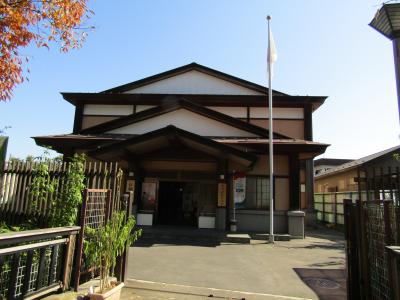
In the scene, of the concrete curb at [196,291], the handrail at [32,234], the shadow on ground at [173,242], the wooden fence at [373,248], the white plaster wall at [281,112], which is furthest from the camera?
the white plaster wall at [281,112]

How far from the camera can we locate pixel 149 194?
15727mm

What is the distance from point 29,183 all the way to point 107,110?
13.0 meters

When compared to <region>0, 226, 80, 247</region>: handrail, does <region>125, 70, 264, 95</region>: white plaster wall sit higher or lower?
higher

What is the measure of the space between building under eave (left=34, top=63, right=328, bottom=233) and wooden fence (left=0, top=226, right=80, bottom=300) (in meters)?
7.96

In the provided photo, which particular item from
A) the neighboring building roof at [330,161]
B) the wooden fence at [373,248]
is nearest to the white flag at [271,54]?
the wooden fence at [373,248]

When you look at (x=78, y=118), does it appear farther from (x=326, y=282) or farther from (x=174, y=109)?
(x=326, y=282)

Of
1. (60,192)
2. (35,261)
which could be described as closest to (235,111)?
(60,192)

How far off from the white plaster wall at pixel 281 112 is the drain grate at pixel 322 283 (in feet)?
40.4

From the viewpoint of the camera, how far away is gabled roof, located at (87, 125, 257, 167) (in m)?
13.0

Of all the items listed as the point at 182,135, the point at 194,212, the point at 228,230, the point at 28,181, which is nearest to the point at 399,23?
the point at 28,181

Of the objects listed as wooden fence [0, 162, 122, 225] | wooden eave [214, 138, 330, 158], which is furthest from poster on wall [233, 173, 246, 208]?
wooden fence [0, 162, 122, 225]

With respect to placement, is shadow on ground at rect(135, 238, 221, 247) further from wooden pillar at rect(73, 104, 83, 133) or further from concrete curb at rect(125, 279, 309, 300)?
wooden pillar at rect(73, 104, 83, 133)

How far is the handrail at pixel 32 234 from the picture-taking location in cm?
397

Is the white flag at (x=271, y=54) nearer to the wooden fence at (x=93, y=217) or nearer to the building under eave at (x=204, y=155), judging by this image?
the building under eave at (x=204, y=155)
